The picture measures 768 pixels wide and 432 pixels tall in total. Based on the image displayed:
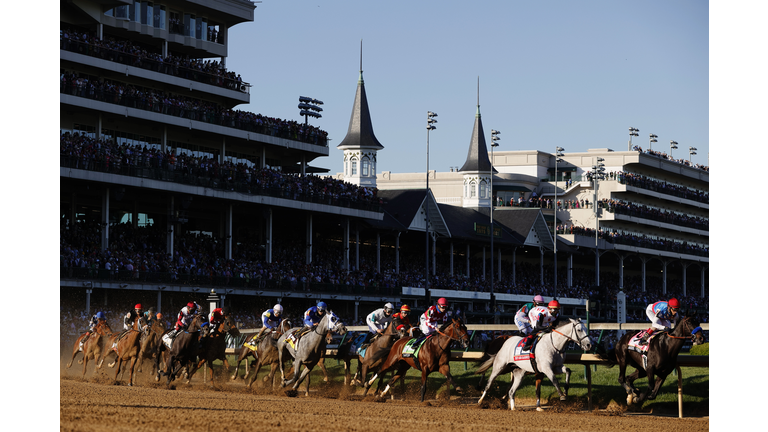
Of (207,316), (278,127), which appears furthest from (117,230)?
(207,316)

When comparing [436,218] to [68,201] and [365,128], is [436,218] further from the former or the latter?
[68,201]

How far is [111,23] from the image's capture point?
3534cm

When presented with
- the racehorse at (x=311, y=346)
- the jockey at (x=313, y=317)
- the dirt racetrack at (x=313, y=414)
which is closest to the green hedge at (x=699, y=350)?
the dirt racetrack at (x=313, y=414)

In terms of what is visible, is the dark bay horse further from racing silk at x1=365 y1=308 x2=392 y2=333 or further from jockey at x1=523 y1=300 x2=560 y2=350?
jockey at x1=523 y1=300 x2=560 y2=350

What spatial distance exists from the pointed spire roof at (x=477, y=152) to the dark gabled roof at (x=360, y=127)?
40.7ft

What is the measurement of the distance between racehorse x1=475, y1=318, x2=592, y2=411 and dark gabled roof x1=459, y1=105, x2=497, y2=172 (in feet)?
159

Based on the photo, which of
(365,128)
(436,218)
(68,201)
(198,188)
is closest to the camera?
(68,201)

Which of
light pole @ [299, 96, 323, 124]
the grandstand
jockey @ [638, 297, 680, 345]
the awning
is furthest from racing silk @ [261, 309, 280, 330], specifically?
the awning

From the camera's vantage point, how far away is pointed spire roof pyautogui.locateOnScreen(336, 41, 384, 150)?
51531 millimetres

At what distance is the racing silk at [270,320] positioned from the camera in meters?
19.4

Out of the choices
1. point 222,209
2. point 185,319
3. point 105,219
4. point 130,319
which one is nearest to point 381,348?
point 185,319

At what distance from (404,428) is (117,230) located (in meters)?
23.0

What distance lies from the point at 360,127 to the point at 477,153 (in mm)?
14126

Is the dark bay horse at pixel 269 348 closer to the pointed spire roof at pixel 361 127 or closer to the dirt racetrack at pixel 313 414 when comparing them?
the dirt racetrack at pixel 313 414
